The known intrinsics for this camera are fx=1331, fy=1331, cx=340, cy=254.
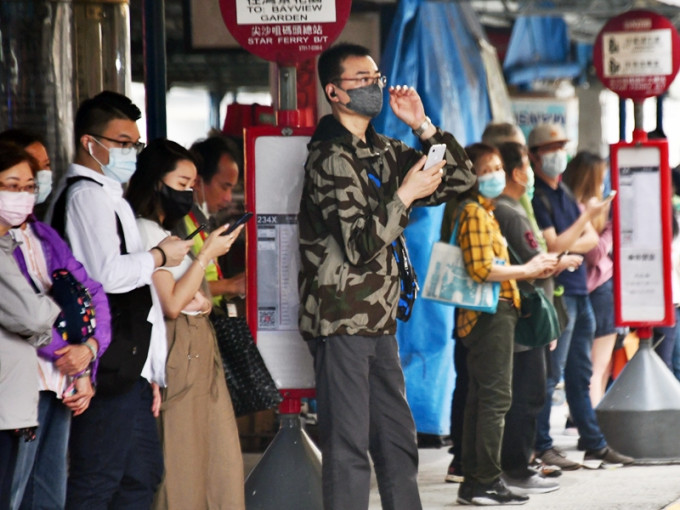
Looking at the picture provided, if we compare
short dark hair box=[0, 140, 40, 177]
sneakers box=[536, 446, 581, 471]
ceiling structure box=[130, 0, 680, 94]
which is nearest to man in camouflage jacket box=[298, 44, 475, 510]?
short dark hair box=[0, 140, 40, 177]

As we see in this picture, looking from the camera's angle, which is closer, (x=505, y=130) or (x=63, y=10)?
(x=63, y=10)

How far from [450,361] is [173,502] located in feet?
12.3

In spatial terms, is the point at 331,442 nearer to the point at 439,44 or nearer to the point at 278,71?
the point at 278,71

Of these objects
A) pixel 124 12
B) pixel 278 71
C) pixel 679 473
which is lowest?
pixel 679 473

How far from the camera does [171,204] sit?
516cm

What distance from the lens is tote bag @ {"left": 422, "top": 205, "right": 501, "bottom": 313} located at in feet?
21.6

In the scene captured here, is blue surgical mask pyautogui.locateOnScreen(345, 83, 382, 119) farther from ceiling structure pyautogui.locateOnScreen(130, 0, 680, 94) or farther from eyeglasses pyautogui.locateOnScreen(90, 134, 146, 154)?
ceiling structure pyautogui.locateOnScreen(130, 0, 680, 94)

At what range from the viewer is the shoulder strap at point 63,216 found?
189 inches

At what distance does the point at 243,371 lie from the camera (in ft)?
18.0

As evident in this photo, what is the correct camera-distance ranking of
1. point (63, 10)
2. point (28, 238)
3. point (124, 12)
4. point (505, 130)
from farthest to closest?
point (505, 130) → point (124, 12) → point (63, 10) → point (28, 238)

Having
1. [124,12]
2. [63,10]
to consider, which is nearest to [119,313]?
[63,10]

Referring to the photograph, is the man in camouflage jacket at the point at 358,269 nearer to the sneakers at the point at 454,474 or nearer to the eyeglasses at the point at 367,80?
the eyeglasses at the point at 367,80

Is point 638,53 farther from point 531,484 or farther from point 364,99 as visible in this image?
point 364,99

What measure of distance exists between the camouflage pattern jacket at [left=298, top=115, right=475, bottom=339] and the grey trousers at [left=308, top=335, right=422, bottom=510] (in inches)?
3.6
